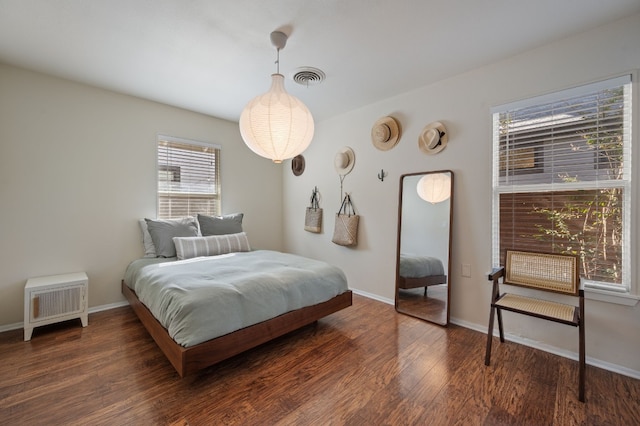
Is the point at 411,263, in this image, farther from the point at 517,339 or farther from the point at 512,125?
the point at 512,125

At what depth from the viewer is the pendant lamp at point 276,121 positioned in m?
1.95

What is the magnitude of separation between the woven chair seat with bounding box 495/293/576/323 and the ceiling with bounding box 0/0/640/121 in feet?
6.85

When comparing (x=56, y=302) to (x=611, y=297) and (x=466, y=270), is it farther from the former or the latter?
(x=611, y=297)

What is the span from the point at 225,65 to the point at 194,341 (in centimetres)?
239

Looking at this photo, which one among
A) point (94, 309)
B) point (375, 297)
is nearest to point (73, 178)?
point (94, 309)

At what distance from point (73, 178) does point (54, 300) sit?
1269mm

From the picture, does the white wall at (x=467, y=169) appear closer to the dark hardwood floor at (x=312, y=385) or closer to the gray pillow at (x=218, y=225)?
the dark hardwood floor at (x=312, y=385)

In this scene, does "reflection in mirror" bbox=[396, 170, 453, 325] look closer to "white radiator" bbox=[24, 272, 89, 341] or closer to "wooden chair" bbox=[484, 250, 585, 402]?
"wooden chair" bbox=[484, 250, 585, 402]

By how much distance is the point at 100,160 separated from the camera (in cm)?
310

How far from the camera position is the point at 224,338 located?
187 cm

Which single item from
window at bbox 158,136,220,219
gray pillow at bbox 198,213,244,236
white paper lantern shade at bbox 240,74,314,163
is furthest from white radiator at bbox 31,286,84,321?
white paper lantern shade at bbox 240,74,314,163

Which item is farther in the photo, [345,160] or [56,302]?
[345,160]

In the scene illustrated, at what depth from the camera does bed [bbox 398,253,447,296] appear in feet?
9.59

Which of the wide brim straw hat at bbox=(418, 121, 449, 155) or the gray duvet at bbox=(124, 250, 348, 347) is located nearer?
the gray duvet at bbox=(124, 250, 348, 347)
